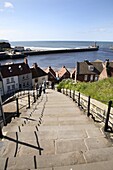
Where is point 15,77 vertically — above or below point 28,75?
below

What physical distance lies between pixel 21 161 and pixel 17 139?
1080 mm

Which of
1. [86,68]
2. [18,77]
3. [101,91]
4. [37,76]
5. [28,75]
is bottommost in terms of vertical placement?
[37,76]

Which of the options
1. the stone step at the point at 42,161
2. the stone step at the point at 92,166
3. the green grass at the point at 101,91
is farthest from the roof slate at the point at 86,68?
the stone step at the point at 92,166

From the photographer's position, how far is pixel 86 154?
3.26 meters

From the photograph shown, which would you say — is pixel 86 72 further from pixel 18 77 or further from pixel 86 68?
pixel 18 77

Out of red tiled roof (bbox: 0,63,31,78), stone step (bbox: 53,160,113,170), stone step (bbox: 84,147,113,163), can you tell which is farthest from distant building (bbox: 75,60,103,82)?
stone step (bbox: 53,160,113,170)

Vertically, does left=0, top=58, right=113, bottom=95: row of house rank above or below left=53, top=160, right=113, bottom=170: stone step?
below

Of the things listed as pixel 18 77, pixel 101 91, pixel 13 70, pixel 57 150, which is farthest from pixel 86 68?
pixel 57 150

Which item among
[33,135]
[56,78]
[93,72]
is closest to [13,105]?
[33,135]

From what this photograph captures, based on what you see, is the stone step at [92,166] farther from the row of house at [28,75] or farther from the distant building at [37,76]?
the distant building at [37,76]

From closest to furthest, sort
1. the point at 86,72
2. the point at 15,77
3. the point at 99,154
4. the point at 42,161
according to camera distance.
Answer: the point at 42,161
the point at 99,154
the point at 15,77
the point at 86,72

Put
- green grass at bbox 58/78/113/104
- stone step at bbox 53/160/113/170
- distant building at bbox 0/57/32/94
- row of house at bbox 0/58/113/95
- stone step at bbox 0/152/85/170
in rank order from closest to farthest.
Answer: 1. stone step at bbox 53/160/113/170
2. stone step at bbox 0/152/85/170
3. green grass at bbox 58/78/113/104
4. row of house at bbox 0/58/113/95
5. distant building at bbox 0/57/32/94

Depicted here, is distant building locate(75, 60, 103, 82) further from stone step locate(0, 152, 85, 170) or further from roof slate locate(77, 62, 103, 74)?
stone step locate(0, 152, 85, 170)

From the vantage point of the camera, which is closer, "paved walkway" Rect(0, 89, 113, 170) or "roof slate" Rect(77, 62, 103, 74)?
"paved walkway" Rect(0, 89, 113, 170)
